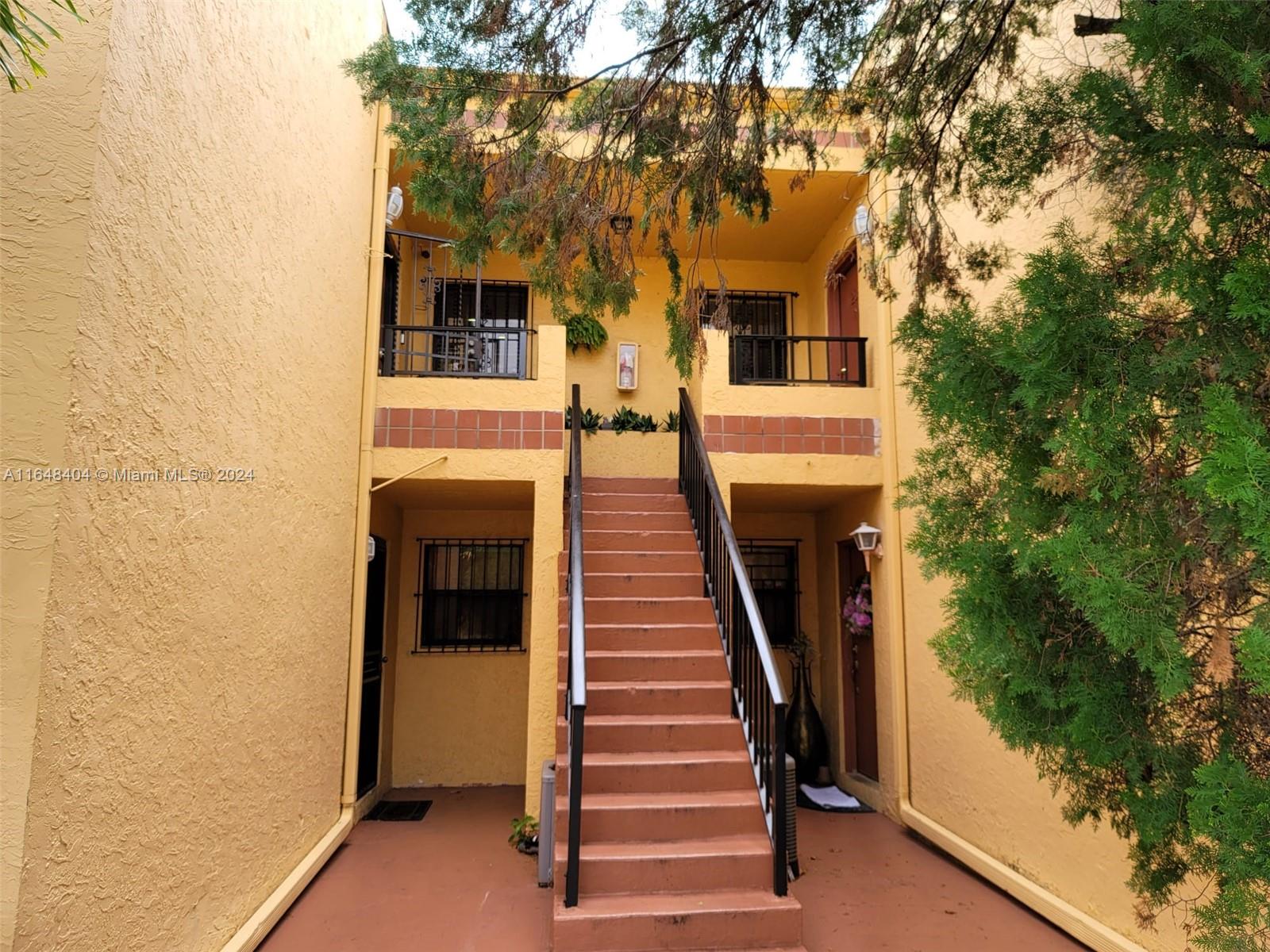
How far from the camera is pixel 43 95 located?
2.18m

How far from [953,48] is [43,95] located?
10.8 feet

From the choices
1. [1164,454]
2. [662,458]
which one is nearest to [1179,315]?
[1164,454]

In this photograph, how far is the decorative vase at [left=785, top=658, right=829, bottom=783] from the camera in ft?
21.6

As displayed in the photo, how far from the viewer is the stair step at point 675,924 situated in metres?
A: 3.35

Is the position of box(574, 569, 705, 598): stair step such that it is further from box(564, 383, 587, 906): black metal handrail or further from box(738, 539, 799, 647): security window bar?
box(738, 539, 799, 647): security window bar

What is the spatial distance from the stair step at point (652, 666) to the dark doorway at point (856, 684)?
2093mm

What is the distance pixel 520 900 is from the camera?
13.8ft

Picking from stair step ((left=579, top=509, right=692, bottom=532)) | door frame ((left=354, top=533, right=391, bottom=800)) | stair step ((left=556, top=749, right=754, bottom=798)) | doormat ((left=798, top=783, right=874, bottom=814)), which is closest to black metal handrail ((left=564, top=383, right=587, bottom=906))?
stair step ((left=556, top=749, right=754, bottom=798))

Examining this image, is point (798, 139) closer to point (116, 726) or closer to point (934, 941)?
point (116, 726)

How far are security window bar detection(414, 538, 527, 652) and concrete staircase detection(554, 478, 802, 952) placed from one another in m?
1.77

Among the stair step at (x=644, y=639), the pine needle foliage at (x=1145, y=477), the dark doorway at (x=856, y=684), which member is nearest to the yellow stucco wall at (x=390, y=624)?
the stair step at (x=644, y=639)

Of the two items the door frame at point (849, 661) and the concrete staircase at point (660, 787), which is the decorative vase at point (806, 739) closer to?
the door frame at point (849, 661)

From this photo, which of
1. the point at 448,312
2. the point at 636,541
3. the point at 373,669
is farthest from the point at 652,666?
the point at 448,312

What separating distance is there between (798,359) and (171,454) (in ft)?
20.5
